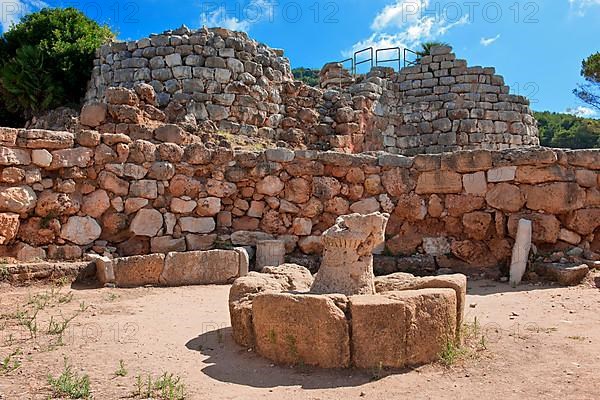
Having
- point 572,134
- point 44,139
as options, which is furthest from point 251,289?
point 572,134

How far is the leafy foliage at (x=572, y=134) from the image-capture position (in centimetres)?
2648

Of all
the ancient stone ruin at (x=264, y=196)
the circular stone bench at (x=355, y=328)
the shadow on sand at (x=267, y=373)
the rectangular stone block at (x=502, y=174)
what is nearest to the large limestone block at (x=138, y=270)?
the ancient stone ruin at (x=264, y=196)

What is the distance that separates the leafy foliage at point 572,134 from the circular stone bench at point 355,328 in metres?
25.3

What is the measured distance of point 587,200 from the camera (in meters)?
7.05

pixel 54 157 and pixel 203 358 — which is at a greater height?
pixel 54 157

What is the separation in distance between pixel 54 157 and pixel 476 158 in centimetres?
589

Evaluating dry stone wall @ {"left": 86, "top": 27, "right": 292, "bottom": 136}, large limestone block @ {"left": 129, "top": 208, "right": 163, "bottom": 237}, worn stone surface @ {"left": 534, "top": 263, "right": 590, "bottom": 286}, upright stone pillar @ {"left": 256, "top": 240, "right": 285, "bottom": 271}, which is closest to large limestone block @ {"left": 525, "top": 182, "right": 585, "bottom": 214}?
worn stone surface @ {"left": 534, "top": 263, "right": 590, "bottom": 286}

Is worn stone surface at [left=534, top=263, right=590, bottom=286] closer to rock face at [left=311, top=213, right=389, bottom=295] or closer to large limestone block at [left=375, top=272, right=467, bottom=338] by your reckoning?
large limestone block at [left=375, top=272, right=467, bottom=338]

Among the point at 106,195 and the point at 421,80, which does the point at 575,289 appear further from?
the point at 421,80

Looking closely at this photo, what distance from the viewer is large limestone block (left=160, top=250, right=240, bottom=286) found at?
6309 millimetres

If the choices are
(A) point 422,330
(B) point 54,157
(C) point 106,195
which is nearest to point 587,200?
(A) point 422,330

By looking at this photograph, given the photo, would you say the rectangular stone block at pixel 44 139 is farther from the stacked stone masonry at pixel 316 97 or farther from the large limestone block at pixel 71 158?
the stacked stone masonry at pixel 316 97

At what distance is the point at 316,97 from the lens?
12.8 meters

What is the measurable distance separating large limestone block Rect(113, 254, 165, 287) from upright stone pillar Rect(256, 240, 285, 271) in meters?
1.46
